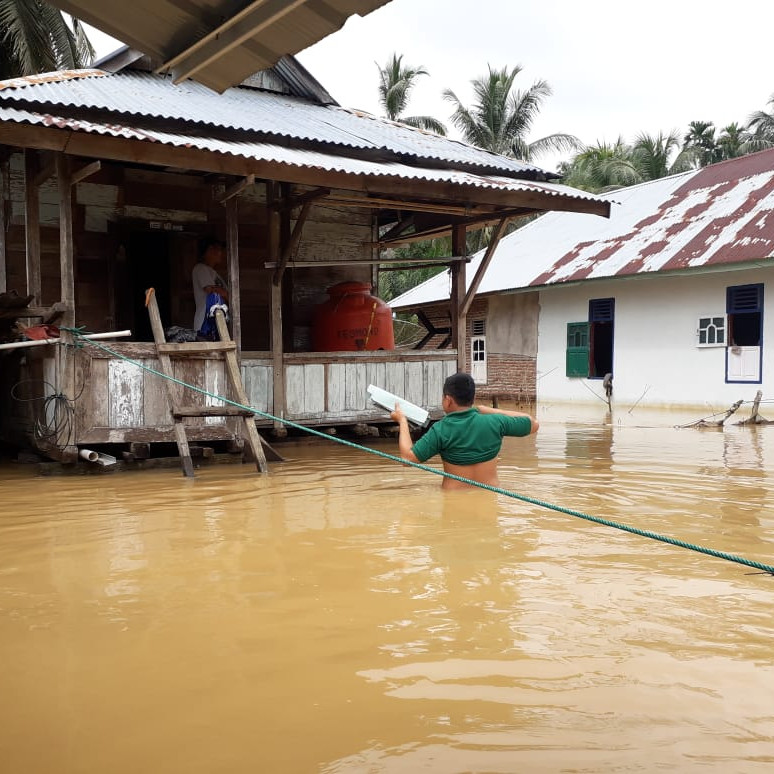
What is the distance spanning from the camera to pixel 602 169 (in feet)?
112

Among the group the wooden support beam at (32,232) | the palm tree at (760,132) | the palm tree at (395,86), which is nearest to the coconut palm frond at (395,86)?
the palm tree at (395,86)

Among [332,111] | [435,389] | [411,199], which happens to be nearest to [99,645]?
[435,389]

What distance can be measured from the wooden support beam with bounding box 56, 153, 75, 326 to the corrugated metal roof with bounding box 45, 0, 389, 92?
519 cm

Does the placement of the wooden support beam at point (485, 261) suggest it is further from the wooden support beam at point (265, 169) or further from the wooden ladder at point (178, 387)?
the wooden ladder at point (178, 387)

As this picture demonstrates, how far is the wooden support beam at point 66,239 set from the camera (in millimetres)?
8156

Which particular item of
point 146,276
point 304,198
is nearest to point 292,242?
point 304,198

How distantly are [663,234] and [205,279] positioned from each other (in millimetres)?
12048

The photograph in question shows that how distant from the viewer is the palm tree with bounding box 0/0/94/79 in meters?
19.5

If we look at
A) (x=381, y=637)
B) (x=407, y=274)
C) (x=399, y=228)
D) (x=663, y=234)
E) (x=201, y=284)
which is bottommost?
(x=381, y=637)

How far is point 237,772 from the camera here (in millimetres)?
2469

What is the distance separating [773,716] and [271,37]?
118 inches

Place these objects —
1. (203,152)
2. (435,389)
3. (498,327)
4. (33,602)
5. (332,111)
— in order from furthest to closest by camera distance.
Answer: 1. (498,327)
2. (332,111)
3. (435,389)
4. (203,152)
5. (33,602)

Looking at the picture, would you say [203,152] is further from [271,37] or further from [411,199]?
[271,37]

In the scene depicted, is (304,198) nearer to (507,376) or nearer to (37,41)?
(507,376)
